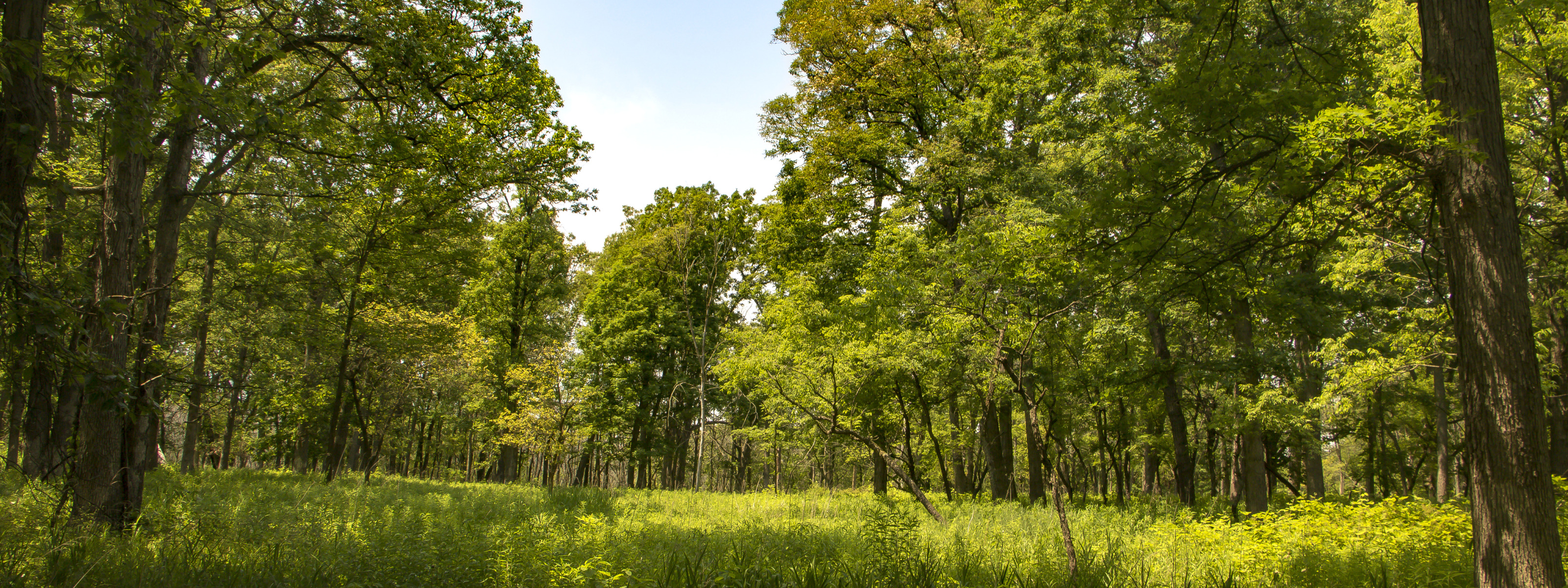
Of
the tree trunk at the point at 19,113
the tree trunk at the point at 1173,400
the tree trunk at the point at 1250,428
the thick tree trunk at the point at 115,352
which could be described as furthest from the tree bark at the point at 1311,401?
the thick tree trunk at the point at 115,352

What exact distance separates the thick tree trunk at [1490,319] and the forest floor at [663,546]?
2.94 ft

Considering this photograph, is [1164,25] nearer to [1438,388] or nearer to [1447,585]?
A: [1447,585]

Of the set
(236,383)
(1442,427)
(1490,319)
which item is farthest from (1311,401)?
(236,383)

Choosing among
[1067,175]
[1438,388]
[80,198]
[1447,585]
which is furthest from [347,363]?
[1438,388]

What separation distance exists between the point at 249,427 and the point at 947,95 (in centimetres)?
2921

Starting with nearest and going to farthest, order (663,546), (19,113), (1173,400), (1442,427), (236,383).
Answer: (19,113) < (663,546) < (1173,400) < (1442,427) < (236,383)

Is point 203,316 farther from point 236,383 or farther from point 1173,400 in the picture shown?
point 1173,400

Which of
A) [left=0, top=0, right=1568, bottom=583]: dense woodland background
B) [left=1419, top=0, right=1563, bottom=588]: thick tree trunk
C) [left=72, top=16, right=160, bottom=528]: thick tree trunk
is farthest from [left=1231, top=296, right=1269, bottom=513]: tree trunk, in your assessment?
[left=72, top=16, right=160, bottom=528]: thick tree trunk

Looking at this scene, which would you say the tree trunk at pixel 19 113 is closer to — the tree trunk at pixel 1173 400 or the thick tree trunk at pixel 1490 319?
the thick tree trunk at pixel 1490 319

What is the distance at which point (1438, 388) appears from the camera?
1880 cm

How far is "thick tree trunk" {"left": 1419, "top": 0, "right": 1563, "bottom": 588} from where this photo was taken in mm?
4250

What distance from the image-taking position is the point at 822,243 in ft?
63.8

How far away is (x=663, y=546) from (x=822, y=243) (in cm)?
1305

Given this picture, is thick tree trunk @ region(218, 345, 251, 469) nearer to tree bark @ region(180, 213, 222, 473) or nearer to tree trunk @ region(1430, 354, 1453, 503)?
tree bark @ region(180, 213, 222, 473)
